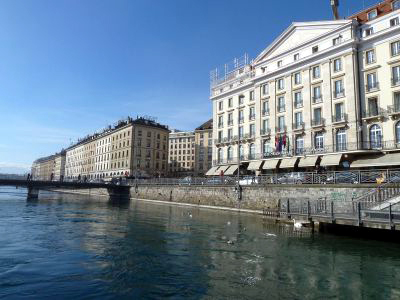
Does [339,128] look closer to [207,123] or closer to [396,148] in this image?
[396,148]

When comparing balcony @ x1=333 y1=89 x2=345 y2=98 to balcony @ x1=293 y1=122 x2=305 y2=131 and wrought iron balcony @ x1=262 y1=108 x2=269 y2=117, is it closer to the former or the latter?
balcony @ x1=293 y1=122 x2=305 y2=131

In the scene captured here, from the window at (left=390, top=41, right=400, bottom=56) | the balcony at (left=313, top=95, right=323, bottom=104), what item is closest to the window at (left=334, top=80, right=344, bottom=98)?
the balcony at (left=313, top=95, right=323, bottom=104)

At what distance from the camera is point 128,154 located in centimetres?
9525

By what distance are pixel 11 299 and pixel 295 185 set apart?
94.9 feet

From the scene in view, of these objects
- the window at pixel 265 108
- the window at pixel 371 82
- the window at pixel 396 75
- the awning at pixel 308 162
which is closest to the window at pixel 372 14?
the window at pixel 371 82

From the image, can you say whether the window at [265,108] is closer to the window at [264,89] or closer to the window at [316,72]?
the window at [264,89]

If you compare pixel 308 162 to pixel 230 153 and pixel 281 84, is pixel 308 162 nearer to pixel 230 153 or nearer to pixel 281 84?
pixel 281 84

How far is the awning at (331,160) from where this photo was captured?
41156mm

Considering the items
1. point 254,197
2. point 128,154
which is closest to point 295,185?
point 254,197

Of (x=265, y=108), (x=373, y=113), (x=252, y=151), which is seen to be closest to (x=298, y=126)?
(x=265, y=108)

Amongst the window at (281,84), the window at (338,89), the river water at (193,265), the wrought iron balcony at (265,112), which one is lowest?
the river water at (193,265)

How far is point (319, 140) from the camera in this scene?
45.9 metres

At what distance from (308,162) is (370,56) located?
14.9 m

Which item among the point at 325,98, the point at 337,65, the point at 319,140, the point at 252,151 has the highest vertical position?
the point at 337,65
